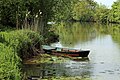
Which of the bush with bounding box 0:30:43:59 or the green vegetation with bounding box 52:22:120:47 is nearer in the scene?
the bush with bounding box 0:30:43:59

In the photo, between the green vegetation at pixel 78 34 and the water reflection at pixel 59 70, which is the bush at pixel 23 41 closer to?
the water reflection at pixel 59 70

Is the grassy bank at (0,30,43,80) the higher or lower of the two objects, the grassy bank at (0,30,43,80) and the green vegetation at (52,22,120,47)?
the higher

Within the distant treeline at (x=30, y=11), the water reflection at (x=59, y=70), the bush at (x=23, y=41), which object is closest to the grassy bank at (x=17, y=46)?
the bush at (x=23, y=41)

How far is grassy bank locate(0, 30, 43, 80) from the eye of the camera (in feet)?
38.0

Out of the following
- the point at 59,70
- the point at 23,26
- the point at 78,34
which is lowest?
the point at 78,34

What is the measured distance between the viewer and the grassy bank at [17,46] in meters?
11.6

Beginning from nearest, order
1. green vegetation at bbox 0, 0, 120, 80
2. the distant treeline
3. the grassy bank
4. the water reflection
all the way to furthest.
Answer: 1. the grassy bank
2. green vegetation at bbox 0, 0, 120, 80
3. the water reflection
4. the distant treeline

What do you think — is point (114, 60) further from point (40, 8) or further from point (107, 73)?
point (40, 8)

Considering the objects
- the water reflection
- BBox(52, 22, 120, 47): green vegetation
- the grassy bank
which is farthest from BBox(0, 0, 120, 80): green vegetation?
BBox(52, 22, 120, 47): green vegetation

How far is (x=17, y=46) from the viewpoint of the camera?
20.2 m

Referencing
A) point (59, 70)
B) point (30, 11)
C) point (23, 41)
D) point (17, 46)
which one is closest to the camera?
point (17, 46)

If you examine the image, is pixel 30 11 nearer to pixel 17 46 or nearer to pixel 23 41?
pixel 23 41

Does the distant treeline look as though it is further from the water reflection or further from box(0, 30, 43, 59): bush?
the water reflection

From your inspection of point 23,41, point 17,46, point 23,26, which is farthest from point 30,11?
point 17,46
